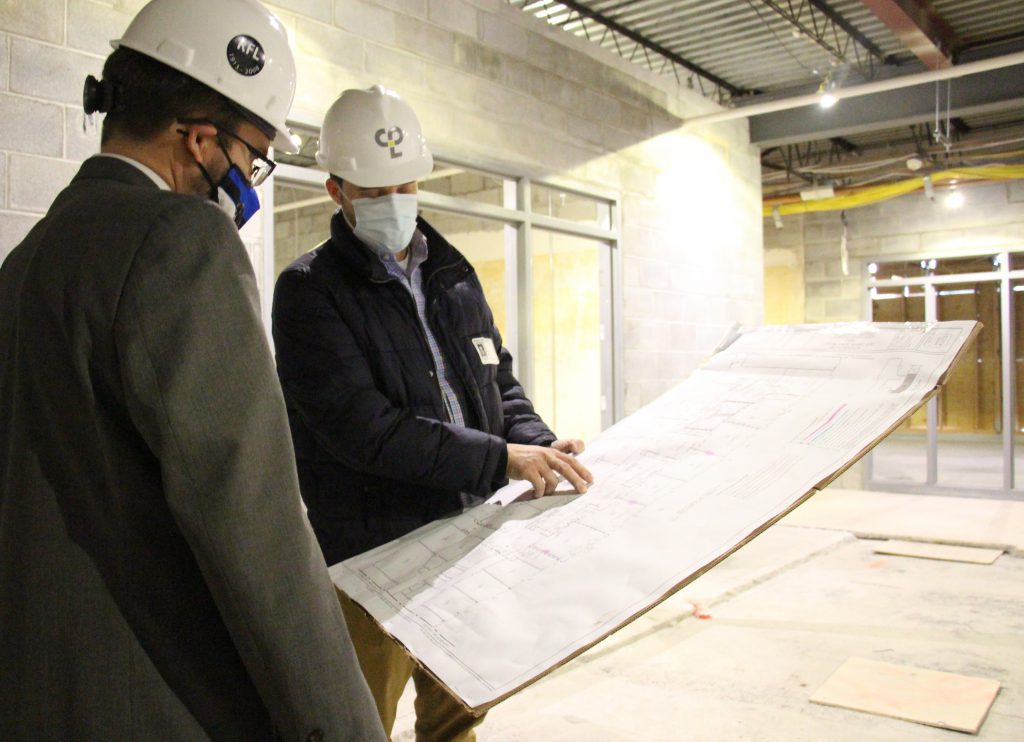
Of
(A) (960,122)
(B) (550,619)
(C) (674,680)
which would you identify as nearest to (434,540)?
(B) (550,619)

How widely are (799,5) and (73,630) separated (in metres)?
5.39

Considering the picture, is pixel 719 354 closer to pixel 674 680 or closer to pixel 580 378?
pixel 674 680

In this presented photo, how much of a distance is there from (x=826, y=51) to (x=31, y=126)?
5.08 meters

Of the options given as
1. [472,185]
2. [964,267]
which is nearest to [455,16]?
[472,185]

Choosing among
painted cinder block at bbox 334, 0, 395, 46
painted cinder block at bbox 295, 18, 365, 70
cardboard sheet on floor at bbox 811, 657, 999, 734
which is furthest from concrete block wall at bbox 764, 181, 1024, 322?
painted cinder block at bbox 295, 18, 365, 70

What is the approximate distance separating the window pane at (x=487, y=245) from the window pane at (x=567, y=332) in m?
0.19

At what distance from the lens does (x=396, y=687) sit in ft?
5.07

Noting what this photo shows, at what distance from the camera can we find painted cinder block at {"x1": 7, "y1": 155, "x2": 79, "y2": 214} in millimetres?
2510

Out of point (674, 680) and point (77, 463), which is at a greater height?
point (77, 463)

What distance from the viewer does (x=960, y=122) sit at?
752 cm

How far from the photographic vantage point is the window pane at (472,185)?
4.20 metres

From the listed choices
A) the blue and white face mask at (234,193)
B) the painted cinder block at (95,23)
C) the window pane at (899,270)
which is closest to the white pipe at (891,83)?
the painted cinder block at (95,23)

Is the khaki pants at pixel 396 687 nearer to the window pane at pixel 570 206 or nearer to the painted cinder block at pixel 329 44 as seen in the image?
the painted cinder block at pixel 329 44

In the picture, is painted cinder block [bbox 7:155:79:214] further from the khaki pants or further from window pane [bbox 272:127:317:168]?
the khaki pants
